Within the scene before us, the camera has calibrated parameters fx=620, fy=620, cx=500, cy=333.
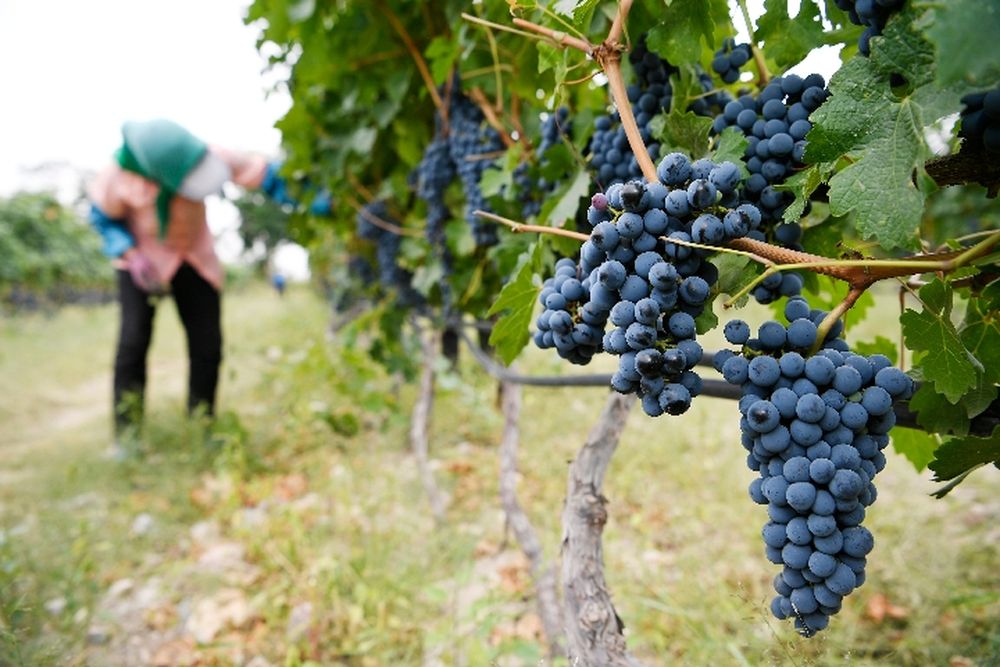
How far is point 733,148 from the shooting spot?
2.81ft

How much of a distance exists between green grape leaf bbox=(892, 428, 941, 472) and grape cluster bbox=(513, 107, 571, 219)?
0.88 meters

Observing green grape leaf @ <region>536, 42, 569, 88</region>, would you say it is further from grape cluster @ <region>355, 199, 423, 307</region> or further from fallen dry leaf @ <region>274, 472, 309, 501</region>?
fallen dry leaf @ <region>274, 472, 309, 501</region>

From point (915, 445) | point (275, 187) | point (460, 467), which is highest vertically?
point (275, 187)

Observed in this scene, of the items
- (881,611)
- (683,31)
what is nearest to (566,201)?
(683,31)

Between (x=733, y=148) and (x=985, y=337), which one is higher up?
(x=733, y=148)

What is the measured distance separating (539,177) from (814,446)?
1.02 meters

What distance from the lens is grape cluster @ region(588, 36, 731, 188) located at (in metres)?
1.12

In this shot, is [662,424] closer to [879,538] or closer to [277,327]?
[879,538]

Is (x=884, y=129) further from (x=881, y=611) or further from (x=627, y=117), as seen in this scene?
(x=881, y=611)

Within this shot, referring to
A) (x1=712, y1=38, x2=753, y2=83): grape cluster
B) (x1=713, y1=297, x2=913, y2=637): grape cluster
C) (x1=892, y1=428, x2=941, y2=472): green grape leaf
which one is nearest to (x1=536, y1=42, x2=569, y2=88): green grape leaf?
(x1=712, y1=38, x2=753, y2=83): grape cluster

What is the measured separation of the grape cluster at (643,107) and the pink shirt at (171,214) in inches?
128

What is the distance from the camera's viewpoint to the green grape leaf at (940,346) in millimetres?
756

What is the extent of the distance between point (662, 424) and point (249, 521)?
2.54 metres

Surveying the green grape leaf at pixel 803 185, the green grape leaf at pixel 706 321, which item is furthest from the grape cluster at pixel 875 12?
the green grape leaf at pixel 706 321
